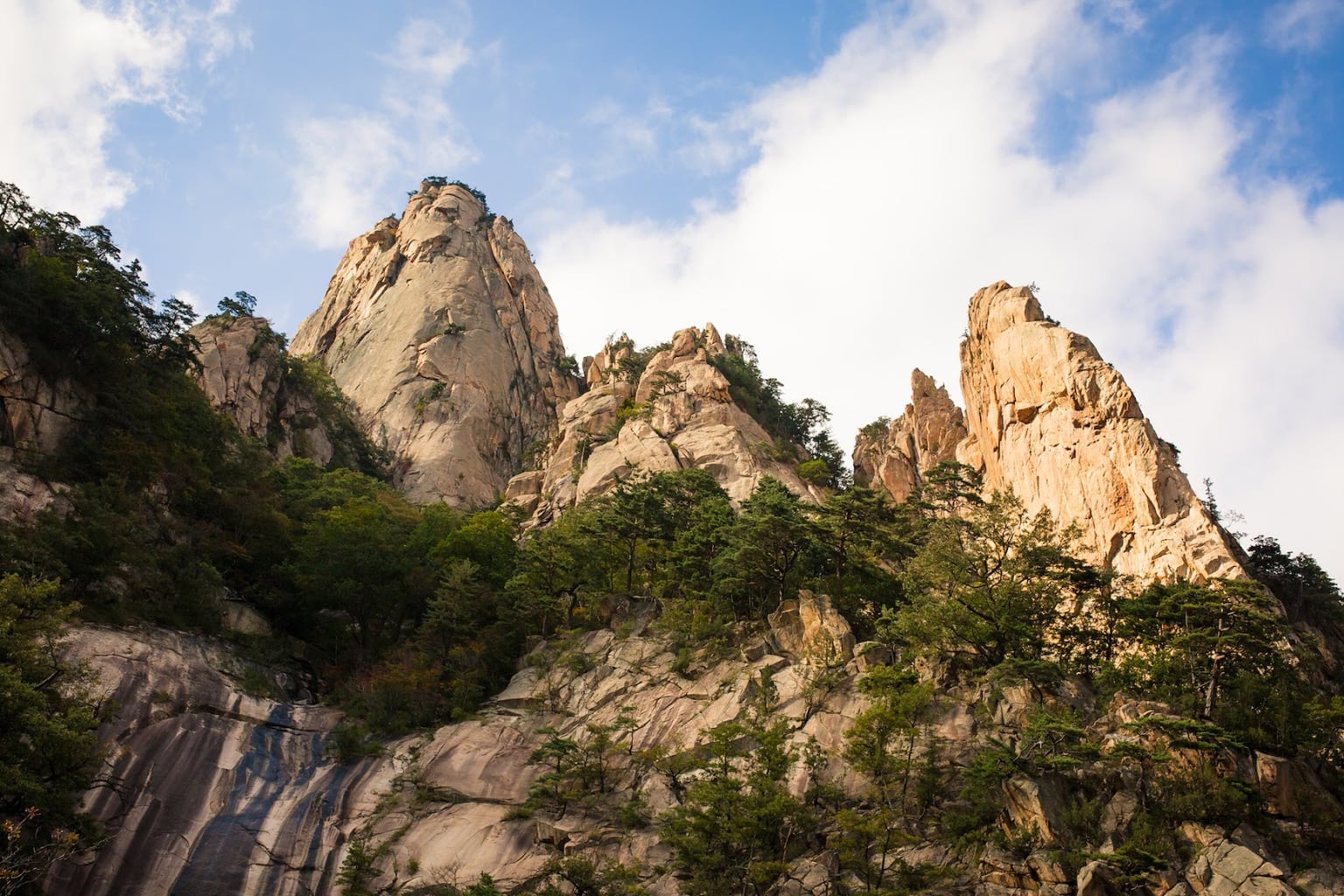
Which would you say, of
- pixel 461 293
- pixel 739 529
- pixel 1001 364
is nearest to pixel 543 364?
pixel 461 293

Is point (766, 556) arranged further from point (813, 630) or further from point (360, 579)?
point (360, 579)

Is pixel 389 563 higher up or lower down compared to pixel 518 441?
lower down

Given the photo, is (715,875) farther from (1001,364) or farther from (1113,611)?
(1001,364)

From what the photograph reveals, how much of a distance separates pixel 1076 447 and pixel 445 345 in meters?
55.0

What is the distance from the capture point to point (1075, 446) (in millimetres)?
44938

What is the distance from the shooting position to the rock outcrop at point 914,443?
6338 cm

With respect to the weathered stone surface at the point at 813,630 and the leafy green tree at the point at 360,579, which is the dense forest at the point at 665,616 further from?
the weathered stone surface at the point at 813,630

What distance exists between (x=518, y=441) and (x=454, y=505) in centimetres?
1374

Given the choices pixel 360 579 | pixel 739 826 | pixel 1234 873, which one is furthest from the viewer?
pixel 360 579

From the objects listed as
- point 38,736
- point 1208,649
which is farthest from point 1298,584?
point 38,736

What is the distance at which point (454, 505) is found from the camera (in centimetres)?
7038

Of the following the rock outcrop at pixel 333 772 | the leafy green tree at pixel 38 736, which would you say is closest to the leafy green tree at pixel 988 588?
the rock outcrop at pixel 333 772

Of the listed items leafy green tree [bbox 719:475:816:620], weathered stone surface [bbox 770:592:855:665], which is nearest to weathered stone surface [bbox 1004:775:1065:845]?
weathered stone surface [bbox 770:592:855:665]

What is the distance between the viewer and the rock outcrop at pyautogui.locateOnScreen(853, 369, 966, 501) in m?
63.4
